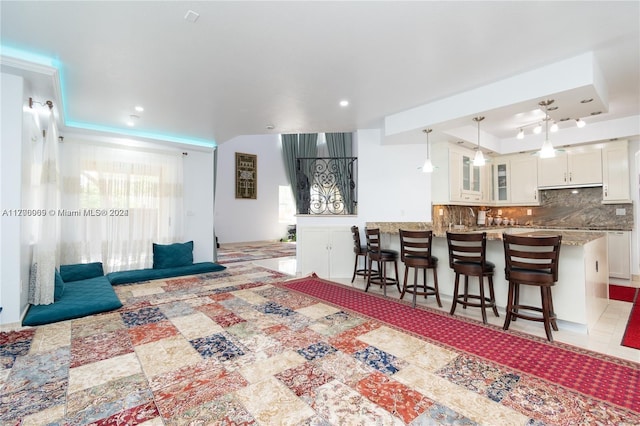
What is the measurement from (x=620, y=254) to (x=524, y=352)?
445 cm

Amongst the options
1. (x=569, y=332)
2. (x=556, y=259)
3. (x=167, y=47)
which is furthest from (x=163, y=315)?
(x=569, y=332)

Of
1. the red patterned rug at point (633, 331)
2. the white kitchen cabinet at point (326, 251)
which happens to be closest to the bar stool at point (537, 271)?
the red patterned rug at point (633, 331)

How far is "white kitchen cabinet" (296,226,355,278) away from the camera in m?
5.55

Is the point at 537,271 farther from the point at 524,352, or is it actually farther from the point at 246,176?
the point at 246,176

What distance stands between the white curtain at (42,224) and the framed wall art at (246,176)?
7234 mm

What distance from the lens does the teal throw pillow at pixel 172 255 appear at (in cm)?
581

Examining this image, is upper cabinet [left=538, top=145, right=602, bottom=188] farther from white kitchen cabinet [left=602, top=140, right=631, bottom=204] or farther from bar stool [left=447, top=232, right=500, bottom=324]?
bar stool [left=447, top=232, right=500, bottom=324]

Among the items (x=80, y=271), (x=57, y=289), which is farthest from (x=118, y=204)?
(x=57, y=289)

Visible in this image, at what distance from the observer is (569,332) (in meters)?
2.99

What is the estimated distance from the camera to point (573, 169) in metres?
5.63

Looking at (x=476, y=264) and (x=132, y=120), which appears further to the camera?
(x=132, y=120)

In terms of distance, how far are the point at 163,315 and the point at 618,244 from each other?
7363mm

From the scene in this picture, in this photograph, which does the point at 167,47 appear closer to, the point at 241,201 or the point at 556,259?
the point at 556,259

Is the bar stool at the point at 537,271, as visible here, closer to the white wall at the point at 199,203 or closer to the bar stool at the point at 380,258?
the bar stool at the point at 380,258
